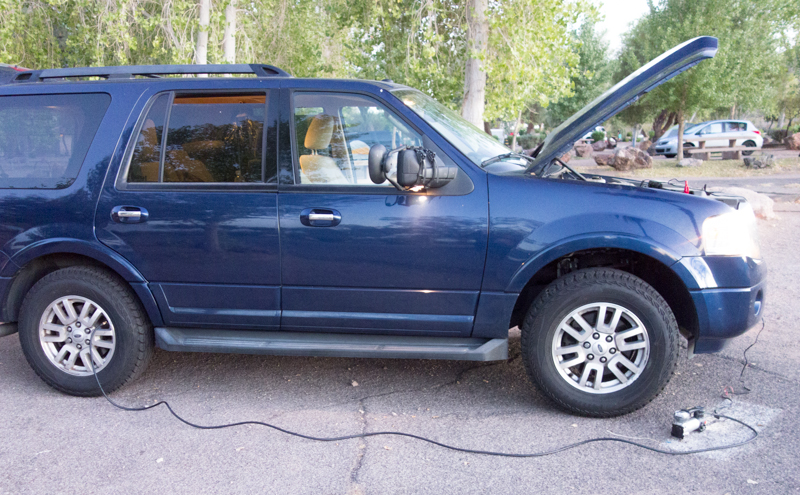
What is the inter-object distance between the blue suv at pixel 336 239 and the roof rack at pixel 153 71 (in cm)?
2

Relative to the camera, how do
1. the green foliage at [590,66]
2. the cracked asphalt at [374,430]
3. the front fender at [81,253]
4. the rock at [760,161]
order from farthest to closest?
the green foliage at [590,66], the rock at [760,161], the front fender at [81,253], the cracked asphalt at [374,430]

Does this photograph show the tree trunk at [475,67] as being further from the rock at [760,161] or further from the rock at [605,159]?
the rock at [760,161]

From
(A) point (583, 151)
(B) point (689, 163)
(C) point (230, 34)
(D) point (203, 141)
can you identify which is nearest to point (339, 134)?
(D) point (203, 141)

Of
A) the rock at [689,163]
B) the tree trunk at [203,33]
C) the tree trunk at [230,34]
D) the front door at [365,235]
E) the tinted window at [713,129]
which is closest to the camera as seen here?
the front door at [365,235]

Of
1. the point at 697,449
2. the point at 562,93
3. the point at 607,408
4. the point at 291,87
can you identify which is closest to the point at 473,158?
the point at 291,87

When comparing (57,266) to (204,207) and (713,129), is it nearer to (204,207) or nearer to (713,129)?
(204,207)

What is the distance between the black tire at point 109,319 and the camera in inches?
160

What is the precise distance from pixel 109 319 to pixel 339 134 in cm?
193

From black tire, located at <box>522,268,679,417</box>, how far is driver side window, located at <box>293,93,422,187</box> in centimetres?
129

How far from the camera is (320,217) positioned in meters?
3.78

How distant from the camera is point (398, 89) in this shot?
4.08 metres

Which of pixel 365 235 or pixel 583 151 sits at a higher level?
pixel 583 151

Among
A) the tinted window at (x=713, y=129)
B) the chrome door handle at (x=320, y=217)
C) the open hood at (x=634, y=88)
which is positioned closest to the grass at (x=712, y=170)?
the tinted window at (x=713, y=129)

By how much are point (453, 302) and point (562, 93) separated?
8.38m
